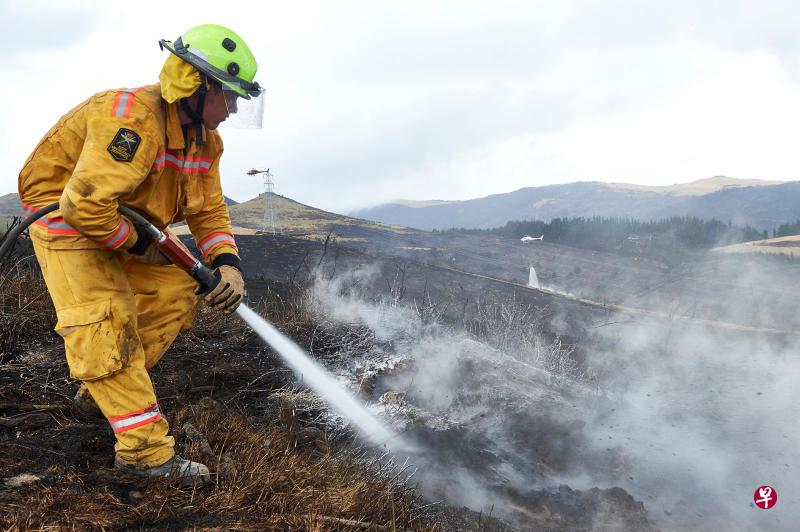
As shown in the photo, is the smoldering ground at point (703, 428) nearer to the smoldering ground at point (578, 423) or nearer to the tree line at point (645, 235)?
the smoldering ground at point (578, 423)

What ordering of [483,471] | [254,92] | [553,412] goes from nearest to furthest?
[254,92] → [483,471] → [553,412]

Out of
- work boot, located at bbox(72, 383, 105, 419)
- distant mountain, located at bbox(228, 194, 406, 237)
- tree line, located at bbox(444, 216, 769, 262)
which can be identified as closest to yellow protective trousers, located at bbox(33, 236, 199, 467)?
work boot, located at bbox(72, 383, 105, 419)

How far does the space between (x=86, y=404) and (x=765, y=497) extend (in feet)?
14.7

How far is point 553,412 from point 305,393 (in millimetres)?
2113

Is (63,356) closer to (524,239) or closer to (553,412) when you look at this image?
(553,412)

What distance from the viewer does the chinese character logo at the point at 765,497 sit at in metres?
3.77

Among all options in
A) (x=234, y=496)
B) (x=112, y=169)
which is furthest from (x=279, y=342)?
(x=112, y=169)

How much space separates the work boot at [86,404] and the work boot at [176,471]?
0.72 metres

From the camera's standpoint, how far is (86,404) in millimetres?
3078

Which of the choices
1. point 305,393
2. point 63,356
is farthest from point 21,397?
point 305,393

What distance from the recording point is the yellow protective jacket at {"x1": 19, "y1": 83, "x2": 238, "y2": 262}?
227cm

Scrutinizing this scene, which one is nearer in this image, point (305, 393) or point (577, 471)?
point (577, 471)

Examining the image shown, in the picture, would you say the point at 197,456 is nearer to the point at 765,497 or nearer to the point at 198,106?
the point at 198,106

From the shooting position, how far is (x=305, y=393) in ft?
14.2
